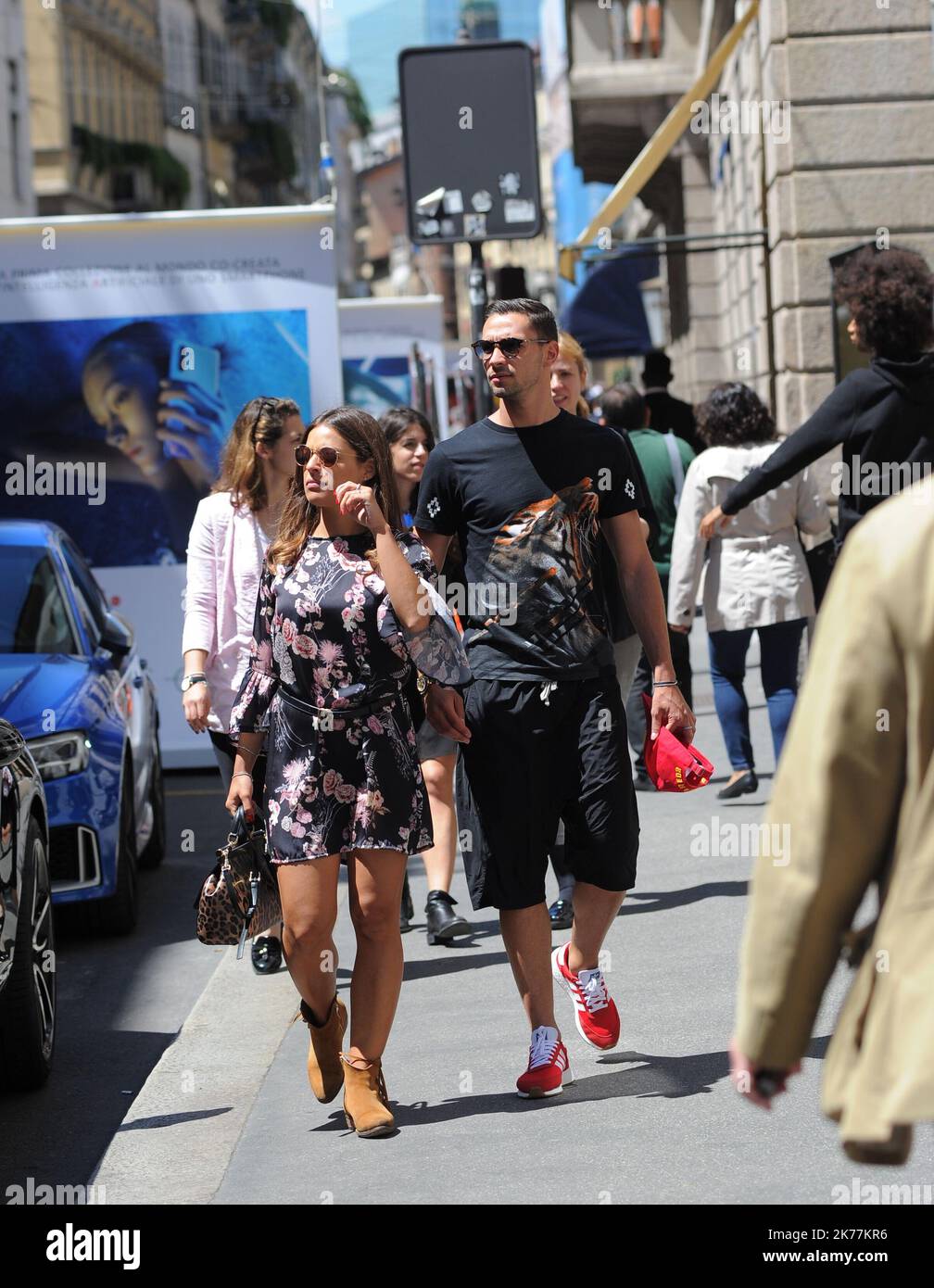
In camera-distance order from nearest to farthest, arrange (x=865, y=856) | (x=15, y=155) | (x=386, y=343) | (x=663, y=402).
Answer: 1. (x=865, y=856)
2. (x=663, y=402)
3. (x=386, y=343)
4. (x=15, y=155)

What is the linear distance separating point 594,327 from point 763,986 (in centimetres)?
2222

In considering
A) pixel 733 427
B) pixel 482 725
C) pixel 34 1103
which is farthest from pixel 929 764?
pixel 733 427

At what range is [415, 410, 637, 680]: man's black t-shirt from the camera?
5.16 m

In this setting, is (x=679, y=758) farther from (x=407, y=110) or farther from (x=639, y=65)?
(x=639, y=65)

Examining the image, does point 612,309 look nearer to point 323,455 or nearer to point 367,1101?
point 323,455

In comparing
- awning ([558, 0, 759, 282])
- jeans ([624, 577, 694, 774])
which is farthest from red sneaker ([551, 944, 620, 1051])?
awning ([558, 0, 759, 282])

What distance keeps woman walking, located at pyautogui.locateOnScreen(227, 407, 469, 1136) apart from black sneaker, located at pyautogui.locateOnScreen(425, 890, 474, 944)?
82.3 inches

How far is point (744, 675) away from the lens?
30.2ft

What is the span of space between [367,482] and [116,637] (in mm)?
4074

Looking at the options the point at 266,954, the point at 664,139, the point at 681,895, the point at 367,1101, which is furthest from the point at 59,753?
the point at 664,139

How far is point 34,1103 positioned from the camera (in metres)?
5.84
